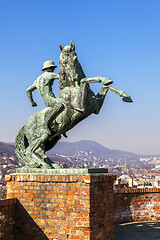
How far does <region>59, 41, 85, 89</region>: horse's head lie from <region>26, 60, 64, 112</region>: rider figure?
23 cm

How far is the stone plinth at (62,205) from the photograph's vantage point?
19.3ft

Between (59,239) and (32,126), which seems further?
(32,126)

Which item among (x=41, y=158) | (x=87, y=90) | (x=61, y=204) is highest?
(x=87, y=90)

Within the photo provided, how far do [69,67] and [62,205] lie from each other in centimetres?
271

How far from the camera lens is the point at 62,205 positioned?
6062 millimetres

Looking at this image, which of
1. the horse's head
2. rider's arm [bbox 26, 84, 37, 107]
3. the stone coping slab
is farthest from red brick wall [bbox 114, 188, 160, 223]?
the horse's head

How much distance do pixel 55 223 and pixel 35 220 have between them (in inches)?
16.5

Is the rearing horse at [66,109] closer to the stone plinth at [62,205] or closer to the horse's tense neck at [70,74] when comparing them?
the horse's tense neck at [70,74]

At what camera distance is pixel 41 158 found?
275 inches

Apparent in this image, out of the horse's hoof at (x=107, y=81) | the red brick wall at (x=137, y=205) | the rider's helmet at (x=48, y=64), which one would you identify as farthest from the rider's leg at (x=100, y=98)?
the red brick wall at (x=137, y=205)

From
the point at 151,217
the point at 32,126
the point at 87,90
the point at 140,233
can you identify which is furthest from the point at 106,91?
the point at 151,217

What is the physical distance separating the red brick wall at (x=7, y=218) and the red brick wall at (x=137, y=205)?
397cm

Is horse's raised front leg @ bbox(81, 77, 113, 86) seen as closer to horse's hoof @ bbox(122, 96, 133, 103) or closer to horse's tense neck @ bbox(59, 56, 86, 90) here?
horse's tense neck @ bbox(59, 56, 86, 90)

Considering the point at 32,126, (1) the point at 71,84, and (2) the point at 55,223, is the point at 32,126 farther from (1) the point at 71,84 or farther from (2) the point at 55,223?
(2) the point at 55,223
